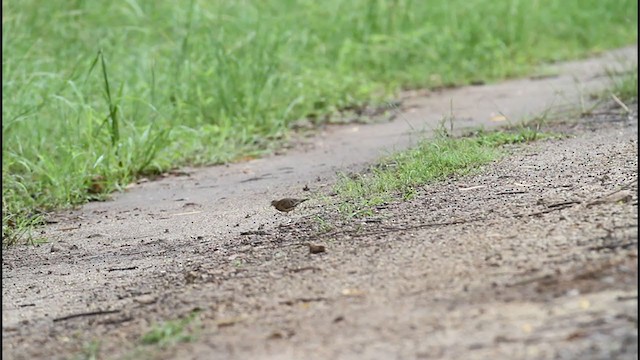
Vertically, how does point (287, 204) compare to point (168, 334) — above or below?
below

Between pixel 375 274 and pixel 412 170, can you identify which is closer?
pixel 375 274

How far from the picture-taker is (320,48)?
27.7ft

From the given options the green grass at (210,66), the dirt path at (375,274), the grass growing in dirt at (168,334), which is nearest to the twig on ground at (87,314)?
the dirt path at (375,274)

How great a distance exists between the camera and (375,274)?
10.0ft

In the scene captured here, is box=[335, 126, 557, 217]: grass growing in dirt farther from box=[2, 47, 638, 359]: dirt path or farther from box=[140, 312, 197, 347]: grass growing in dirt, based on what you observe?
box=[140, 312, 197, 347]: grass growing in dirt

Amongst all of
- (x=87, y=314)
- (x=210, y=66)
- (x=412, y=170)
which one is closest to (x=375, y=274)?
(x=87, y=314)

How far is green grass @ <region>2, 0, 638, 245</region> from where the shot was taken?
5.90 meters

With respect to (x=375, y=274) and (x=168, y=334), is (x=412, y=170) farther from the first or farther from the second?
(x=168, y=334)

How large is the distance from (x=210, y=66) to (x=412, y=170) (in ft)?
9.91

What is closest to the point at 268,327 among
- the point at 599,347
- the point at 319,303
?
the point at 319,303

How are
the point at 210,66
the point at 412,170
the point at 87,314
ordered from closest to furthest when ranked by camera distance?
the point at 87,314 → the point at 412,170 → the point at 210,66

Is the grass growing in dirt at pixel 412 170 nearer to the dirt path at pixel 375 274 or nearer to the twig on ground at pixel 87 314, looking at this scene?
the dirt path at pixel 375 274

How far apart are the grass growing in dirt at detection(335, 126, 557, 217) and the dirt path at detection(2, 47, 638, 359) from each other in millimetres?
111

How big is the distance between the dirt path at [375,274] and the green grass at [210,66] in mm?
890
